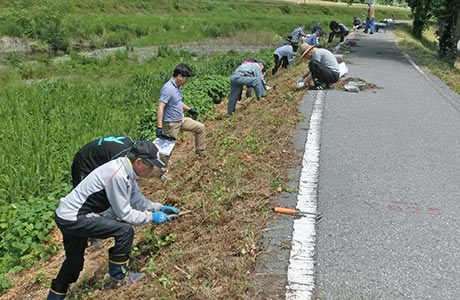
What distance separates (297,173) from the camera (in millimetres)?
4652

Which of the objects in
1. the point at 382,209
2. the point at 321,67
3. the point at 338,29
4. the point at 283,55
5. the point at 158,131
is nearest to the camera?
the point at 382,209

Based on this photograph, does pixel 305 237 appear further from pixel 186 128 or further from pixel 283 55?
pixel 283 55

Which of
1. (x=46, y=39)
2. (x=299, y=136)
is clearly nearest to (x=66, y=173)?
(x=299, y=136)

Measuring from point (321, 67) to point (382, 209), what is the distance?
5.59 metres

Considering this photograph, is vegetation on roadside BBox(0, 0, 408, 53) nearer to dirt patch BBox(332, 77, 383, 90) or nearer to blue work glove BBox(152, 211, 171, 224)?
dirt patch BBox(332, 77, 383, 90)

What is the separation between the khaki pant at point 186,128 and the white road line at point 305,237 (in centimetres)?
211

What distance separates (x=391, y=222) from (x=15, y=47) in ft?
87.6

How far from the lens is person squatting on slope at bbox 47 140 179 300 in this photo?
3234 millimetres

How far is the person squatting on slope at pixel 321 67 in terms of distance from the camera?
8.89 m

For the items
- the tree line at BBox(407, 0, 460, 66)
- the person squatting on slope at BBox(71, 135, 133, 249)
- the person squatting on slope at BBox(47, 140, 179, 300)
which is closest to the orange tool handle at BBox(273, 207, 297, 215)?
the person squatting on slope at BBox(47, 140, 179, 300)

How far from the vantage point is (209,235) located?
359cm

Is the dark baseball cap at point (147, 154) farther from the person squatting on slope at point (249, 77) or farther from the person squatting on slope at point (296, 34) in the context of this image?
the person squatting on slope at point (296, 34)

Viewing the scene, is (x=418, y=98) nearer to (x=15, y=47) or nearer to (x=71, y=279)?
(x=71, y=279)

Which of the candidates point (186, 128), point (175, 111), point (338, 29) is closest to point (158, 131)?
point (175, 111)
